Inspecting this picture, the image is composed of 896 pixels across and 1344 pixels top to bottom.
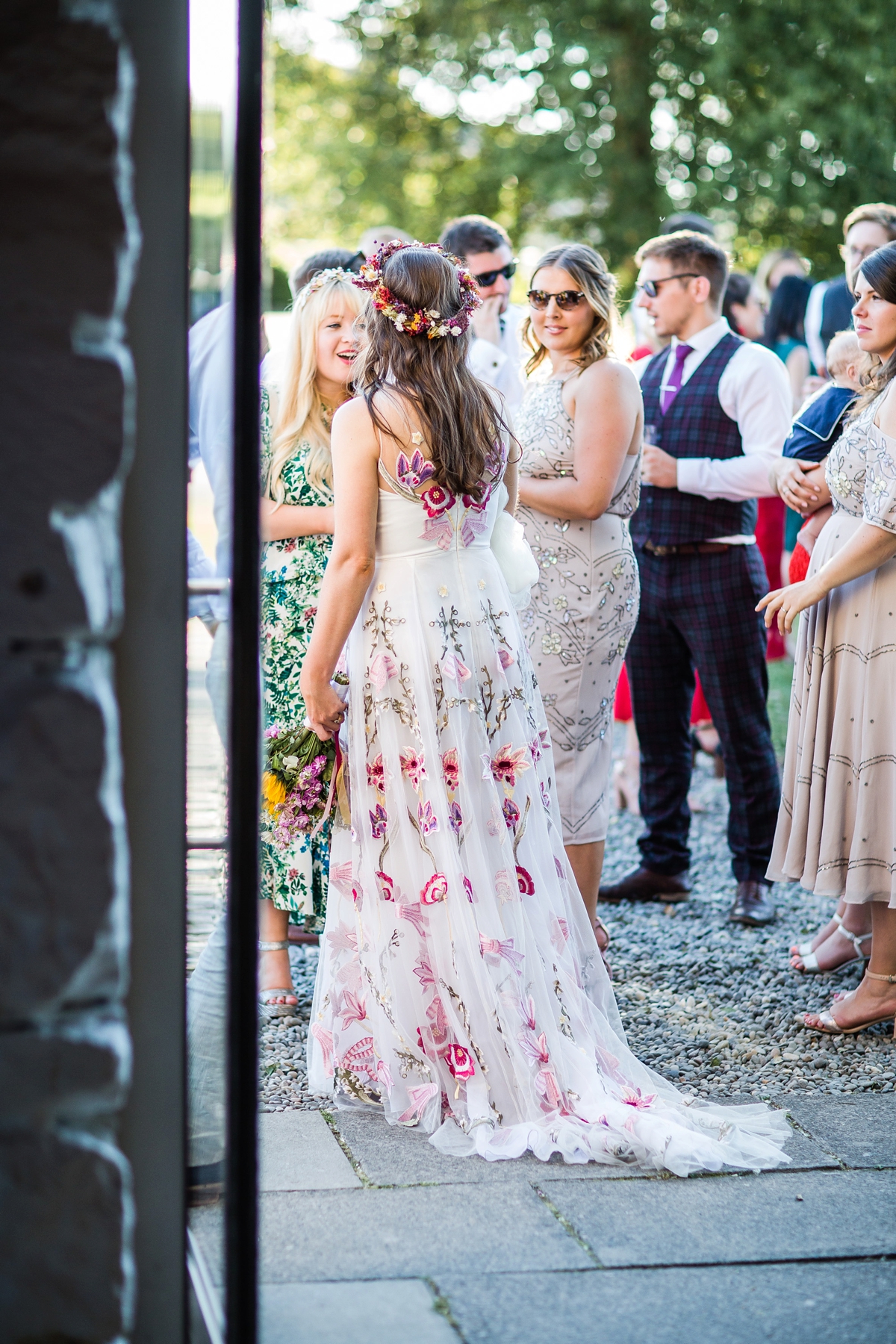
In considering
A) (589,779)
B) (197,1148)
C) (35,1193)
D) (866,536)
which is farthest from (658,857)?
(35,1193)

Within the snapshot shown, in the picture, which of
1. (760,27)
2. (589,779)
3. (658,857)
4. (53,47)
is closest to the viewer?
(53,47)

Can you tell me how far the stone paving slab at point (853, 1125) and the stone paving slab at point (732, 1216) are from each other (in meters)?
0.10

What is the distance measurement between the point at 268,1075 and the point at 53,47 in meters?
2.71

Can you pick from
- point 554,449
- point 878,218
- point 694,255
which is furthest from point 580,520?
point 878,218

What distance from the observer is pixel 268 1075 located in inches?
142

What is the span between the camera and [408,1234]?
2691mm

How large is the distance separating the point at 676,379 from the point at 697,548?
25.2 inches

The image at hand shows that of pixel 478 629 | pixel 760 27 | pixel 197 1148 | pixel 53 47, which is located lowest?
pixel 197 1148

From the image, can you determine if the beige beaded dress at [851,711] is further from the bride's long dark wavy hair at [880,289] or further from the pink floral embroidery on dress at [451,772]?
the pink floral embroidery on dress at [451,772]

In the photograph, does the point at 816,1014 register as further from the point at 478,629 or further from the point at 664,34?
the point at 664,34

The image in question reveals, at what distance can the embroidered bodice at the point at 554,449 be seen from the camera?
428cm

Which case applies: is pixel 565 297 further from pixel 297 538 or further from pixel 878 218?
pixel 878 218

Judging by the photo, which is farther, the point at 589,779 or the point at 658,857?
the point at 658,857

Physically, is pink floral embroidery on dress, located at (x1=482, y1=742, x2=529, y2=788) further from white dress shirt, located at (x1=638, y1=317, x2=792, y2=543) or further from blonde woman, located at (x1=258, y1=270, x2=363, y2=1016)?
white dress shirt, located at (x1=638, y1=317, x2=792, y2=543)
